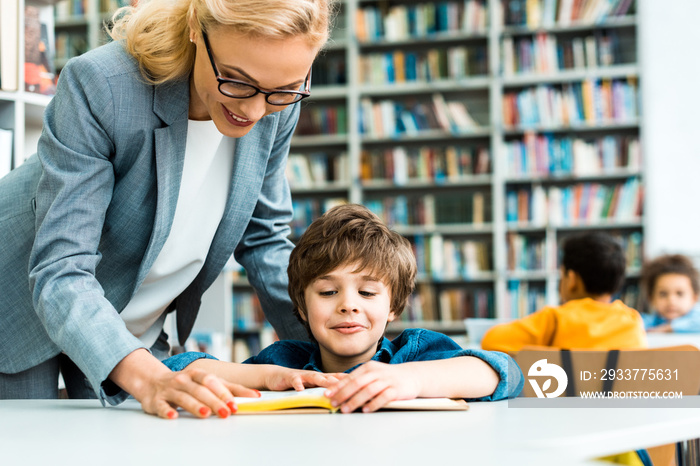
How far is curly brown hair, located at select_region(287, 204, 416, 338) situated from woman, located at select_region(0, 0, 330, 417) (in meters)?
0.12

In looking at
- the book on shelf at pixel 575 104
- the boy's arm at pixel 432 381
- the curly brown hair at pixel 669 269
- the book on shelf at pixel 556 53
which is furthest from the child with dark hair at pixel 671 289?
the boy's arm at pixel 432 381

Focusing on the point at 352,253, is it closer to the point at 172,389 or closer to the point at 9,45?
the point at 172,389

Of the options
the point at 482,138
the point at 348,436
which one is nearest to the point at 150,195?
the point at 348,436

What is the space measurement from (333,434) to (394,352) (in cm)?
50

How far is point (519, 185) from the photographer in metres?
4.70

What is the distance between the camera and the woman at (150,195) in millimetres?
911

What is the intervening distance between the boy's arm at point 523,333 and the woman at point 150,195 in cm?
111

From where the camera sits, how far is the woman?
35.9 inches

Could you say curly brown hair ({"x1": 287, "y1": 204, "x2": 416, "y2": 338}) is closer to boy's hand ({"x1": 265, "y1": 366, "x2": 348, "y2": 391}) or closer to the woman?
the woman

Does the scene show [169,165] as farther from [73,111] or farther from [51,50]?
[51,50]

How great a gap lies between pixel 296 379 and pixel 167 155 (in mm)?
421

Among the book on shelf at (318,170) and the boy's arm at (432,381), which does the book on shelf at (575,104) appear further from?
the boy's arm at (432,381)

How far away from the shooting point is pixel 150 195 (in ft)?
3.69

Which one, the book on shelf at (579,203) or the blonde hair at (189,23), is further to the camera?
the book on shelf at (579,203)
